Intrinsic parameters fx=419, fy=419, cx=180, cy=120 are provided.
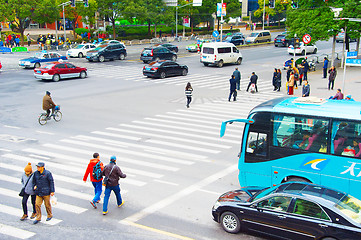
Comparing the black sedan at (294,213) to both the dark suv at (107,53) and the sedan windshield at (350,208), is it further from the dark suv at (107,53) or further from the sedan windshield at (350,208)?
the dark suv at (107,53)

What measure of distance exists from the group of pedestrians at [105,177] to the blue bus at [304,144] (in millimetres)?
3600

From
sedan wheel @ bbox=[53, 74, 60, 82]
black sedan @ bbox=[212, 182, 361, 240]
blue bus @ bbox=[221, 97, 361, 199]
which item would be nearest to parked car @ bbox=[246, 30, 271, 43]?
sedan wheel @ bbox=[53, 74, 60, 82]

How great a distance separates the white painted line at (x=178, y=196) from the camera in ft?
35.2

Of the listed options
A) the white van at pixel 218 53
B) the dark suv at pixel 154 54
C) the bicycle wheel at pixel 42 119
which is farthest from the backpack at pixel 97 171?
the dark suv at pixel 154 54

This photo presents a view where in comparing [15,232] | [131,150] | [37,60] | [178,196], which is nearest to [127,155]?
[131,150]

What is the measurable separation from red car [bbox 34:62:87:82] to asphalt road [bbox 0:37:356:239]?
0.75 meters

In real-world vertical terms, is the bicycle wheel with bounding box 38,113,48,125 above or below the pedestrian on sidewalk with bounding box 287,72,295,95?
below

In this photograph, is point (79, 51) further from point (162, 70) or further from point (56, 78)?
point (162, 70)

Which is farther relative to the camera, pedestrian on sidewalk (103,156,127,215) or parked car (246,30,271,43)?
parked car (246,30,271,43)

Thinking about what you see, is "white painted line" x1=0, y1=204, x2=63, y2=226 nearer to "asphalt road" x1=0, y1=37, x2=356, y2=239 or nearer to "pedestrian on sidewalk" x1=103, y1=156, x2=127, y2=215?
"asphalt road" x1=0, y1=37, x2=356, y2=239

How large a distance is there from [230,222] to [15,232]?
5.01 metres

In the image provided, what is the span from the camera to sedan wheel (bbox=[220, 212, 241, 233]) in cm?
966

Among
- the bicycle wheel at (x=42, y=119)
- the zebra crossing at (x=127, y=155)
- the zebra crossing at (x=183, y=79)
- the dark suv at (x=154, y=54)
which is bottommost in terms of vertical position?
the zebra crossing at (x=127, y=155)

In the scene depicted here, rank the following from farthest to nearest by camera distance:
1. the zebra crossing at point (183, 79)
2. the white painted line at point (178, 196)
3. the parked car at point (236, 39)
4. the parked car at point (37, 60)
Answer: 1. the parked car at point (236, 39)
2. the parked car at point (37, 60)
3. the zebra crossing at point (183, 79)
4. the white painted line at point (178, 196)
